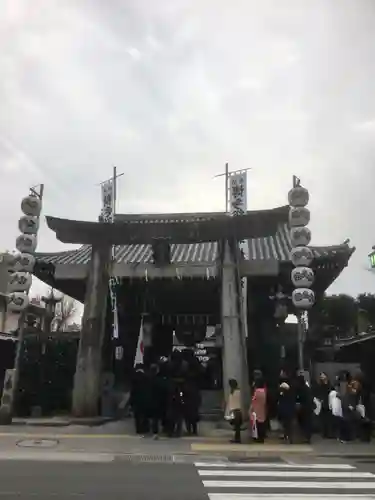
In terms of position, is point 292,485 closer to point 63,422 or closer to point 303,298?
point 303,298

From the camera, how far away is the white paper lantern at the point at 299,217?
17562 millimetres

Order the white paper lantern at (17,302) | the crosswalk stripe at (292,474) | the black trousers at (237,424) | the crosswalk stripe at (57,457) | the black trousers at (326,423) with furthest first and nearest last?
1. the white paper lantern at (17,302)
2. the black trousers at (326,423)
3. the black trousers at (237,424)
4. the crosswalk stripe at (57,457)
5. the crosswalk stripe at (292,474)

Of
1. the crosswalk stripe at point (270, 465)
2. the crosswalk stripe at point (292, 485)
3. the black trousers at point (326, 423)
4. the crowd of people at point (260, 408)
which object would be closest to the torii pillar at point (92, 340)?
the crowd of people at point (260, 408)

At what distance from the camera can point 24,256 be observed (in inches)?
707

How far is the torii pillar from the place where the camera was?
1723 centimetres

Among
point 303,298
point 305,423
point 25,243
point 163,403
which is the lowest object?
point 305,423

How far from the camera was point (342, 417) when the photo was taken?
1524 centimetres

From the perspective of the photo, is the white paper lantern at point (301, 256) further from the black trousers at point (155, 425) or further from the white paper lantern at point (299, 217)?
the black trousers at point (155, 425)

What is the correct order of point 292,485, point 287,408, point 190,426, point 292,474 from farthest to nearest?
point 190,426 → point 287,408 → point 292,474 → point 292,485

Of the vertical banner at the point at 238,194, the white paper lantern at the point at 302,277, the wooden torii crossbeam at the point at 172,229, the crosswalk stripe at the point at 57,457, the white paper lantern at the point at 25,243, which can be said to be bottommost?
the crosswalk stripe at the point at 57,457

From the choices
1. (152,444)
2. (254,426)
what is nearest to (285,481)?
(152,444)

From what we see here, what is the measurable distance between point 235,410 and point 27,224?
8885 millimetres

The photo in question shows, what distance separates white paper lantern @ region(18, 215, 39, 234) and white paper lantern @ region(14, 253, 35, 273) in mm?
780

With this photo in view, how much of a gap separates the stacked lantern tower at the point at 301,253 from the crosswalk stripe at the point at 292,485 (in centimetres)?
777
